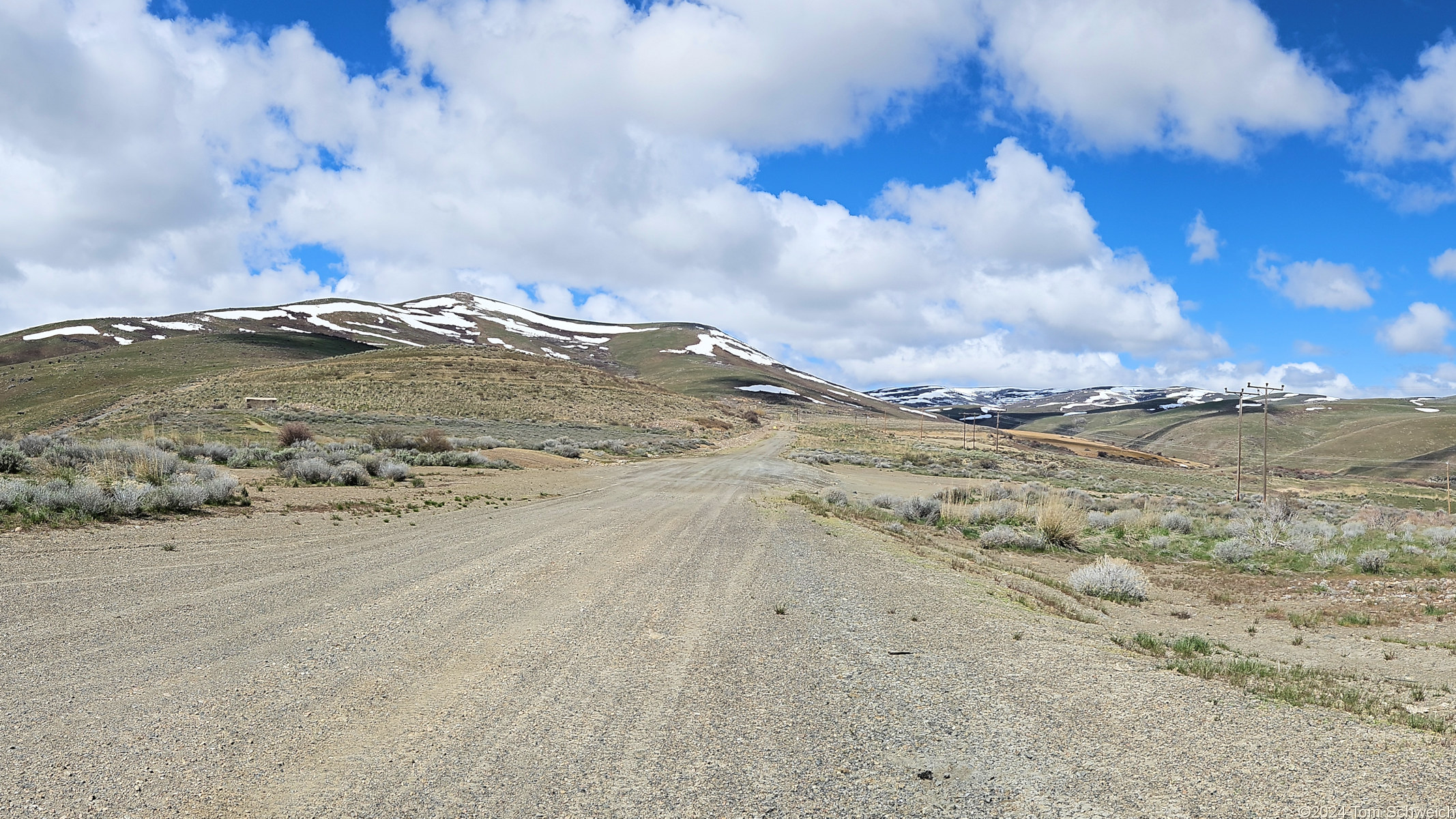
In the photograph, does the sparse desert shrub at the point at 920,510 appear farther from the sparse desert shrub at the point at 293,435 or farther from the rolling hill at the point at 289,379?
the rolling hill at the point at 289,379

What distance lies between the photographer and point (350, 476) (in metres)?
22.2

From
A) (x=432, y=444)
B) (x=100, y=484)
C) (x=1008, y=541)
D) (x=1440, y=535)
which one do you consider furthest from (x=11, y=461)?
(x=1440, y=535)

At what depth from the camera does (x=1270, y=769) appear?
175 inches

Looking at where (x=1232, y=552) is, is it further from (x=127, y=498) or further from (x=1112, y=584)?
(x=127, y=498)

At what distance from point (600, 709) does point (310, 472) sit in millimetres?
19359

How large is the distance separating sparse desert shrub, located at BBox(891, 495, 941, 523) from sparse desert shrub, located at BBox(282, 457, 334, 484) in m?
16.8

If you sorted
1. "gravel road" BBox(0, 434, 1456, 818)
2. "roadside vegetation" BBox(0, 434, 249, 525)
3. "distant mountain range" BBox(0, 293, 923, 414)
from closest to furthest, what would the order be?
"gravel road" BBox(0, 434, 1456, 818) < "roadside vegetation" BBox(0, 434, 249, 525) < "distant mountain range" BBox(0, 293, 923, 414)

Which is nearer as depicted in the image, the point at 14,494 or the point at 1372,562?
the point at 14,494

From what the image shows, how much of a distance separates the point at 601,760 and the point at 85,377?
10132cm

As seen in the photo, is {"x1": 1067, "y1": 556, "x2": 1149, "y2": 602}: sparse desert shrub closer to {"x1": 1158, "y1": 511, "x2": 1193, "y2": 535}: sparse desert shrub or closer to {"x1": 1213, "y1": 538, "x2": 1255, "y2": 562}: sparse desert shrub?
{"x1": 1213, "y1": 538, "x2": 1255, "y2": 562}: sparse desert shrub

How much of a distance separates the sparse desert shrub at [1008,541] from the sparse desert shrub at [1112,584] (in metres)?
5.76

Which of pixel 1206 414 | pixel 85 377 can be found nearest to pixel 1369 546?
pixel 85 377

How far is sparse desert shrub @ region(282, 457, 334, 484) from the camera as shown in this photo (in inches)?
851


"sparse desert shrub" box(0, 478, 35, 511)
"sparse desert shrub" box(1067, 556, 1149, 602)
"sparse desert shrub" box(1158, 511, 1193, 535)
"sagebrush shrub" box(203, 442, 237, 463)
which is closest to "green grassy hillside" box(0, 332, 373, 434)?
"sagebrush shrub" box(203, 442, 237, 463)
